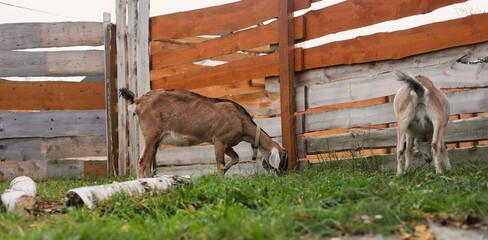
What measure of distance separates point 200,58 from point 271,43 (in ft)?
4.98

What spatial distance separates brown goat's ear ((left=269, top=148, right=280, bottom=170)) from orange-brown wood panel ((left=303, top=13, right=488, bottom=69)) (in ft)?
3.92

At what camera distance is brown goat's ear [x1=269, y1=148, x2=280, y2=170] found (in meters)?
7.84

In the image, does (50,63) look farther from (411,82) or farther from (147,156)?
(411,82)

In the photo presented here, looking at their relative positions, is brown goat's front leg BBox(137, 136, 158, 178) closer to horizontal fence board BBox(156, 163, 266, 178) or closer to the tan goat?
horizontal fence board BBox(156, 163, 266, 178)

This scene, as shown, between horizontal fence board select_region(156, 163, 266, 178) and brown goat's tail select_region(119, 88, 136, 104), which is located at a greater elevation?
brown goat's tail select_region(119, 88, 136, 104)

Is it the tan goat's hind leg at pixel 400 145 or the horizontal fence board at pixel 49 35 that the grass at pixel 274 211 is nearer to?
the tan goat's hind leg at pixel 400 145

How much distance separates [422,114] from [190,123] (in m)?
3.65

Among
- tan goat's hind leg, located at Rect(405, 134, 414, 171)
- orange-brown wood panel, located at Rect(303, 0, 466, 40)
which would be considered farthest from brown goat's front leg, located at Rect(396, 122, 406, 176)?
orange-brown wood panel, located at Rect(303, 0, 466, 40)

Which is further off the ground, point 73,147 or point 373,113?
point 373,113

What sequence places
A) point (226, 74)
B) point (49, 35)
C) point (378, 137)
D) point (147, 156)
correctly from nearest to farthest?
point (378, 137) < point (147, 156) < point (226, 74) < point (49, 35)

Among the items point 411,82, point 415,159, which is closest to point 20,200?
point 411,82

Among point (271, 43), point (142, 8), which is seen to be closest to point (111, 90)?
point (142, 8)

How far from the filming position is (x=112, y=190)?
4996mm

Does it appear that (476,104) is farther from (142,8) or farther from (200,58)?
(142,8)
